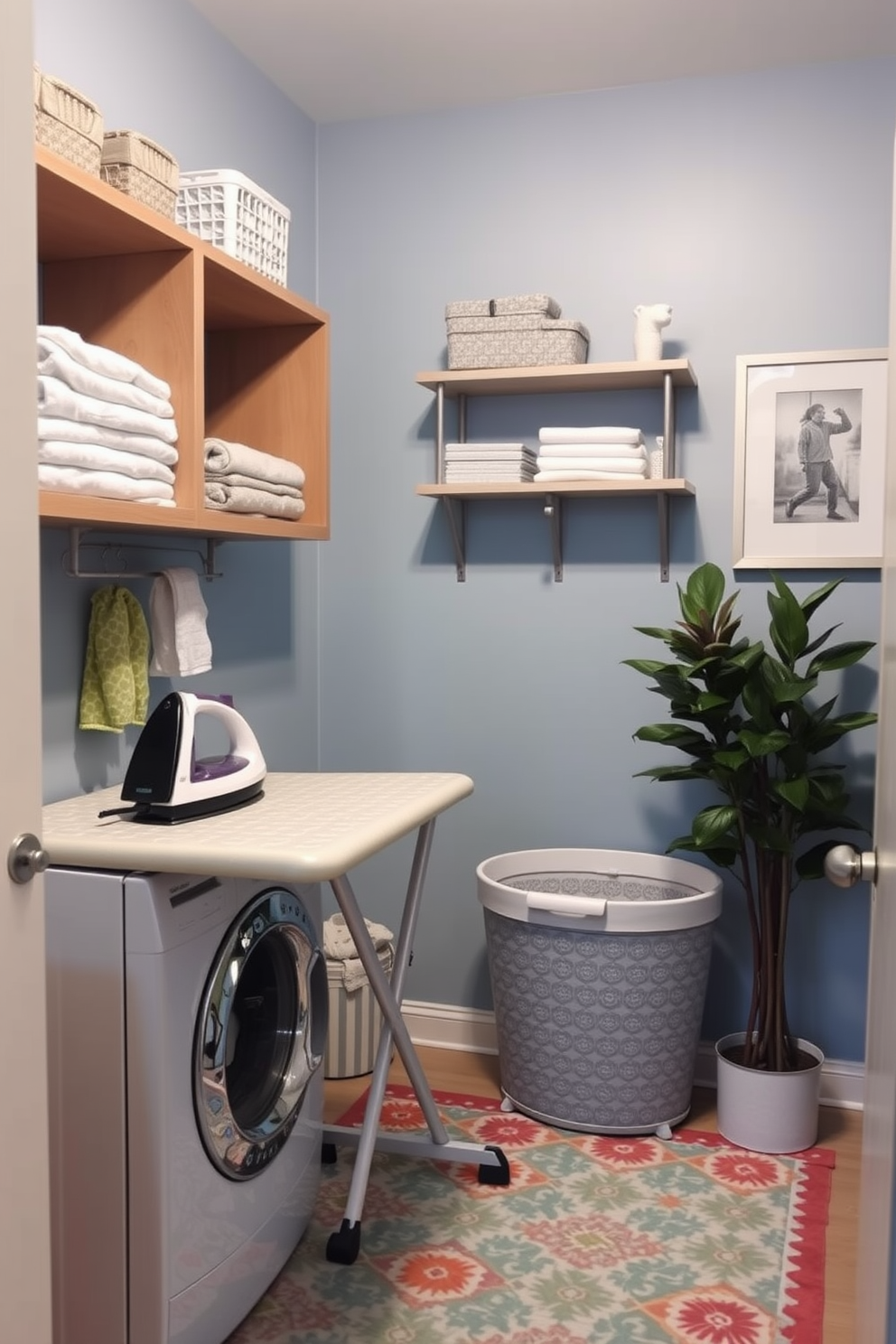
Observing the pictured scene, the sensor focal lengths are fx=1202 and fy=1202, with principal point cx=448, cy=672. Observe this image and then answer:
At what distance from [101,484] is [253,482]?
0.54 m

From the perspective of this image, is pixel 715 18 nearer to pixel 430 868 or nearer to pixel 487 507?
pixel 487 507

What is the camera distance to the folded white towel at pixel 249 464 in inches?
92.6

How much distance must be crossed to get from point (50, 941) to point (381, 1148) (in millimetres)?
1084

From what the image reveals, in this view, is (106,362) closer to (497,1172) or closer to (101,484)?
(101,484)

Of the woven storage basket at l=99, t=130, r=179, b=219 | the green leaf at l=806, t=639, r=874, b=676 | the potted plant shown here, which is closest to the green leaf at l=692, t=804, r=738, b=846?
the potted plant

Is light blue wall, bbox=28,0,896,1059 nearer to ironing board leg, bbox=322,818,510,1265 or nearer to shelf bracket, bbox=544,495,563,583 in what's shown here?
shelf bracket, bbox=544,495,563,583

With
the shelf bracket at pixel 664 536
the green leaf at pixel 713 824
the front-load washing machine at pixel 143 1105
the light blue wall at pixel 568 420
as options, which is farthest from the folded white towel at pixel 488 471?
the front-load washing machine at pixel 143 1105

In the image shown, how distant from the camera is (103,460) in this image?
6.38ft

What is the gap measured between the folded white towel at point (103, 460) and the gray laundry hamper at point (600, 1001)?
125cm

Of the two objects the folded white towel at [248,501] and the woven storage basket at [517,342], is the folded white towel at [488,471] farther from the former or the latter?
the folded white towel at [248,501]

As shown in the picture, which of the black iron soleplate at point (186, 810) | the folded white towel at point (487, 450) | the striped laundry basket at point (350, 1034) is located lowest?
the striped laundry basket at point (350, 1034)

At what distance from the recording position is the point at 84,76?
2.29 meters

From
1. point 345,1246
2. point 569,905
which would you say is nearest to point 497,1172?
point 345,1246

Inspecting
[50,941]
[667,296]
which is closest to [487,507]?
[667,296]
